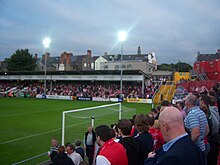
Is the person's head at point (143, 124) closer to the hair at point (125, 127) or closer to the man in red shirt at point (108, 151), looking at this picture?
the hair at point (125, 127)

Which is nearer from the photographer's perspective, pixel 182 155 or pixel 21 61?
pixel 182 155

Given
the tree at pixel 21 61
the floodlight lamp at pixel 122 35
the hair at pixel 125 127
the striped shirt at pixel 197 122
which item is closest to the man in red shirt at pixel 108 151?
the hair at pixel 125 127

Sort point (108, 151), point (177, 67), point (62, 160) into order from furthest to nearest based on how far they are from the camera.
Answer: point (177, 67) < point (62, 160) < point (108, 151)

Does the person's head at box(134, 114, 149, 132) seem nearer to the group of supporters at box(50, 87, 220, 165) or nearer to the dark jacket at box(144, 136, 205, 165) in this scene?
the group of supporters at box(50, 87, 220, 165)

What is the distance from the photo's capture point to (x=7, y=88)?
5462cm

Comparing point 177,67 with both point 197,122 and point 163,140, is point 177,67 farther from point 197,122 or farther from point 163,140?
point 163,140

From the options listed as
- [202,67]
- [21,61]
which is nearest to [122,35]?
[202,67]

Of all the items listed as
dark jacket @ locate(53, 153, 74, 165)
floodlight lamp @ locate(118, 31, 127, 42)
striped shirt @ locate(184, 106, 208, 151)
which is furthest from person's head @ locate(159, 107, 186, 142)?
floodlight lamp @ locate(118, 31, 127, 42)

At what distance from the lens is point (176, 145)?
2.28 meters

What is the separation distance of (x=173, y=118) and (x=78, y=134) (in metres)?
12.0

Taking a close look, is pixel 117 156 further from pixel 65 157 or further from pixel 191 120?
pixel 65 157

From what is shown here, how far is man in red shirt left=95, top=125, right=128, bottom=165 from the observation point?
3169mm

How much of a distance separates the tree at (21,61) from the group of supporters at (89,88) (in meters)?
15.7

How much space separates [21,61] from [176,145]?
77.9 m
